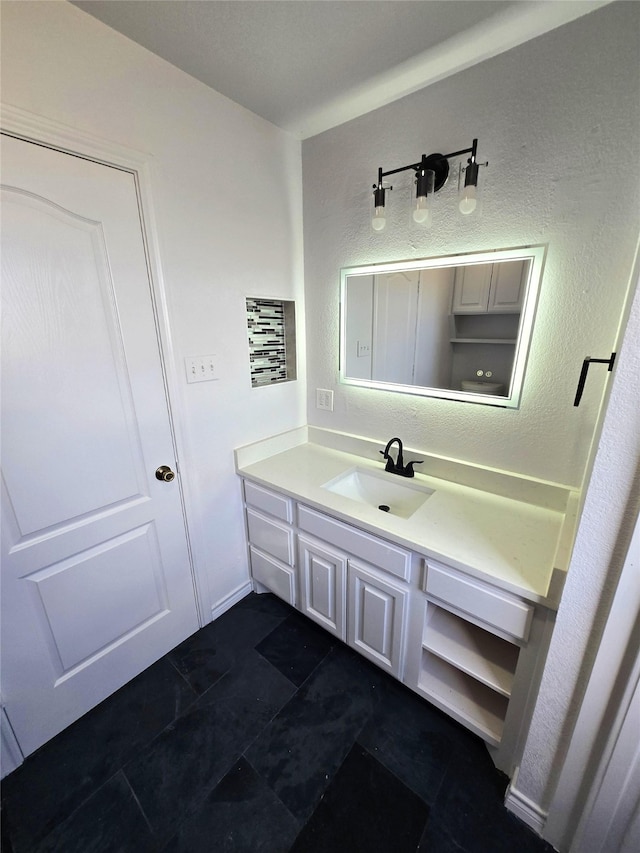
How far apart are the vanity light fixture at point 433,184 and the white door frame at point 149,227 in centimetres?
87

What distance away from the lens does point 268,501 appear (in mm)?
1620

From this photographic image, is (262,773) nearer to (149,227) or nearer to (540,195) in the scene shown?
(149,227)

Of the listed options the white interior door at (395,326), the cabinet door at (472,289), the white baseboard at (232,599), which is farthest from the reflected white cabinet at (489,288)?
the white baseboard at (232,599)

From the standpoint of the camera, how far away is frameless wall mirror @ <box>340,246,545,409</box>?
4.10ft

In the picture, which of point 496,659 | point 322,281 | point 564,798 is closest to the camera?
point 564,798

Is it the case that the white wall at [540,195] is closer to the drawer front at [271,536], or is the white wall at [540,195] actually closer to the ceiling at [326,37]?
the ceiling at [326,37]

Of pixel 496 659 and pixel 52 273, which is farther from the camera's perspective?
pixel 496 659

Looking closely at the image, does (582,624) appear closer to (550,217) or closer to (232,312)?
(550,217)

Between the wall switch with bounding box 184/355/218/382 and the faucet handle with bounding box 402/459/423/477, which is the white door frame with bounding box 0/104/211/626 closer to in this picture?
the wall switch with bounding box 184/355/218/382

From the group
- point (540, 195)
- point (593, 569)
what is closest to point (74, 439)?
point (593, 569)

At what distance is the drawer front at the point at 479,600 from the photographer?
38.4 inches

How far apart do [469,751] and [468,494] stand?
918 mm

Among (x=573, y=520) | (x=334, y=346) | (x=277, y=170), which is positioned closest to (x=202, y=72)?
(x=277, y=170)

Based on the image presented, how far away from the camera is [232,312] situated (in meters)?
1.56
